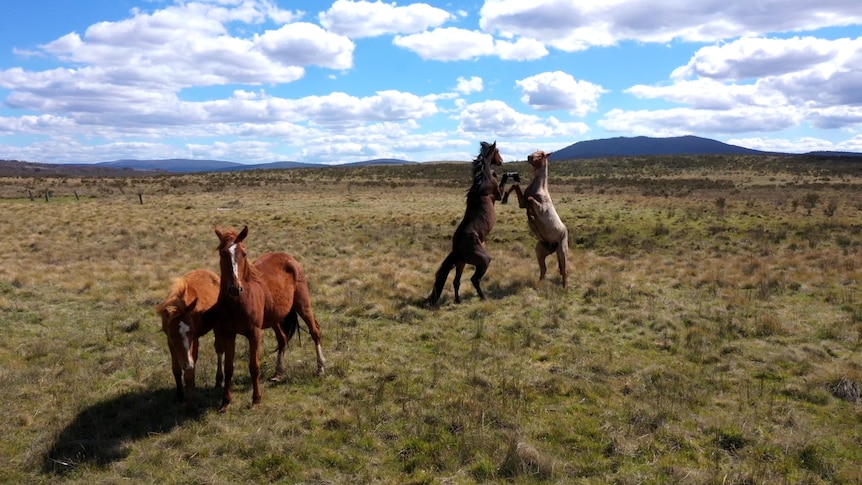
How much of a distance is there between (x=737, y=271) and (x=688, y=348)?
609 centimetres

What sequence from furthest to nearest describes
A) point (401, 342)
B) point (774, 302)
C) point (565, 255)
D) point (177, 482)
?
point (565, 255) < point (774, 302) < point (401, 342) < point (177, 482)

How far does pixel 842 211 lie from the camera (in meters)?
23.8

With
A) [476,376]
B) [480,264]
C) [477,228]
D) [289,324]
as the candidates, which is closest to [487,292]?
[480,264]

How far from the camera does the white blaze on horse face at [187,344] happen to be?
5.41m

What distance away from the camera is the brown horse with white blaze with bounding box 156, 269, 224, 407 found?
17.9 ft

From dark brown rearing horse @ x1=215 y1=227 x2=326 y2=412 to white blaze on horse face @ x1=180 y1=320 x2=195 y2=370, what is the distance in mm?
345

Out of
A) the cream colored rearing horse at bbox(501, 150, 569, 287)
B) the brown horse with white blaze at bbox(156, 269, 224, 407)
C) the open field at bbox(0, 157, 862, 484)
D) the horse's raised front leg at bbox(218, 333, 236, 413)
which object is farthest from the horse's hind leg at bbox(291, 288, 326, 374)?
the cream colored rearing horse at bbox(501, 150, 569, 287)

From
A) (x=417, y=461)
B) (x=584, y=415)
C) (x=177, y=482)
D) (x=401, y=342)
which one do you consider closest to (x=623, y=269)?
(x=401, y=342)

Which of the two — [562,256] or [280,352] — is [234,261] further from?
[562,256]

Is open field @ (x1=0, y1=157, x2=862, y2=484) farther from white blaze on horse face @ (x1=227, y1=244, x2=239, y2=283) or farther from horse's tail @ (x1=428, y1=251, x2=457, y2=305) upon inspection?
white blaze on horse face @ (x1=227, y1=244, x2=239, y2=283)

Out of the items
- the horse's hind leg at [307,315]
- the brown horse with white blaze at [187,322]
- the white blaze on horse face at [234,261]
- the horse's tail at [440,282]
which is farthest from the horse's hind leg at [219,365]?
the horse's tail at [440,282]

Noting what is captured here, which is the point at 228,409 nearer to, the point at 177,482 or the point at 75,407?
the point at 177,482

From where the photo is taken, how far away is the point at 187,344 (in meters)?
5.45

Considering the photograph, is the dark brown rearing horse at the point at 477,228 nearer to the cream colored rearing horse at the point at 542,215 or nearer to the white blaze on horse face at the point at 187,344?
the cream colored rearing horse at the point at 542,215
